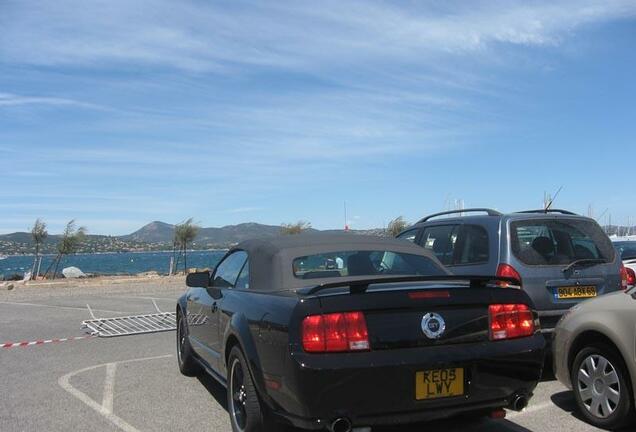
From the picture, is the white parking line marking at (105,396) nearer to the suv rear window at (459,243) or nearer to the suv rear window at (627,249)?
the suv rear window at (459,243)

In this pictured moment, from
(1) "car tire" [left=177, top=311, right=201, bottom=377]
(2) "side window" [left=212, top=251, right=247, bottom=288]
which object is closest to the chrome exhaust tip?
(2) "side window" [left=212, top=251, right=247, bottom=288]

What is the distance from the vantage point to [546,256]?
6.80 metres

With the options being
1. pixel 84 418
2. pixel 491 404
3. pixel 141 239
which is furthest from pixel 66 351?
pixel 141 239

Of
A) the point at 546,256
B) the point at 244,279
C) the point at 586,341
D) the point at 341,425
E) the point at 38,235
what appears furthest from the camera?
the point at 38,235

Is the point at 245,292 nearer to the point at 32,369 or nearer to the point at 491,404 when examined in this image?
the point at 491,404

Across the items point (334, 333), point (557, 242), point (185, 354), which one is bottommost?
point (185, 354)

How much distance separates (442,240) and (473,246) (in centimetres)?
65

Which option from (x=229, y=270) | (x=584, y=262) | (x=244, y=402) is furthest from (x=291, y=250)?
(x=584, y=262)

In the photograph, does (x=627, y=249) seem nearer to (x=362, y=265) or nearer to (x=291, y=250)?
(x=362, y=265)

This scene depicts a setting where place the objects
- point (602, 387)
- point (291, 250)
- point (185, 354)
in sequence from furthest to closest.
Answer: point (185, 354) → point (291, 250) → point (602, 387)

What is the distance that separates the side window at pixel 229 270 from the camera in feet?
18.8

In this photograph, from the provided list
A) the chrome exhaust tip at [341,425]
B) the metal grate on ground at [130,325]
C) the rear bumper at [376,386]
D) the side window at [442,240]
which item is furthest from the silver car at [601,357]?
the metal grate on ground at [130,325]

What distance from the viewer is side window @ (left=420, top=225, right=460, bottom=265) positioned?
766cm

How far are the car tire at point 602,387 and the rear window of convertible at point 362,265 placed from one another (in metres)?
1.38
